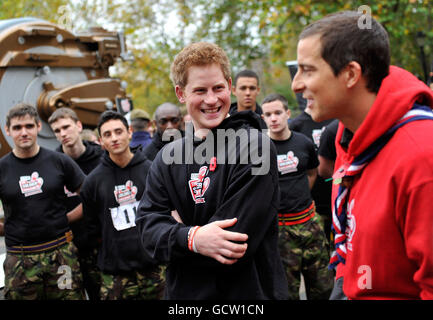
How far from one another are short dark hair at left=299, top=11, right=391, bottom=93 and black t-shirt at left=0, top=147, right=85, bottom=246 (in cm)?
339

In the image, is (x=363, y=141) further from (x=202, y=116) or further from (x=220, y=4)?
(x=220, y=4)

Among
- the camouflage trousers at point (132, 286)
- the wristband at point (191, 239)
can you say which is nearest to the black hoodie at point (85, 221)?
the camouflage trousers at point (132, 286)

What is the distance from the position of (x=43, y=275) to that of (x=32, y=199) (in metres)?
0.74

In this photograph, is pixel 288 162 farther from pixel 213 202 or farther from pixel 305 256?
pixel 213 202

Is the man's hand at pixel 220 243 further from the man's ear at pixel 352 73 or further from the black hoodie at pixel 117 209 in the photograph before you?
the black hoodie at pixel 117 209

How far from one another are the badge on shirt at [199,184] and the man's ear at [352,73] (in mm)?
817

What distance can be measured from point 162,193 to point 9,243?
2.71 meters

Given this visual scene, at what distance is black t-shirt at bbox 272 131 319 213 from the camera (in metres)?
4.56

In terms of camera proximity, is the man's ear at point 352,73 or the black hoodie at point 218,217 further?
the black hoodie at point 218,217

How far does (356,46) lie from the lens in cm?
159

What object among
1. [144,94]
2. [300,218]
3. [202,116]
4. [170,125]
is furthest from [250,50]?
[202,116]

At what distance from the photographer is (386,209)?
1.49m

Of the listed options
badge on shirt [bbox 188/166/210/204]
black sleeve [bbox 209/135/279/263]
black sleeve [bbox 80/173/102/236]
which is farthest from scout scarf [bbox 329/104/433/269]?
black sleeve [bbox 80/173/102/236]

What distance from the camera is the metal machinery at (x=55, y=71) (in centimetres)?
534
